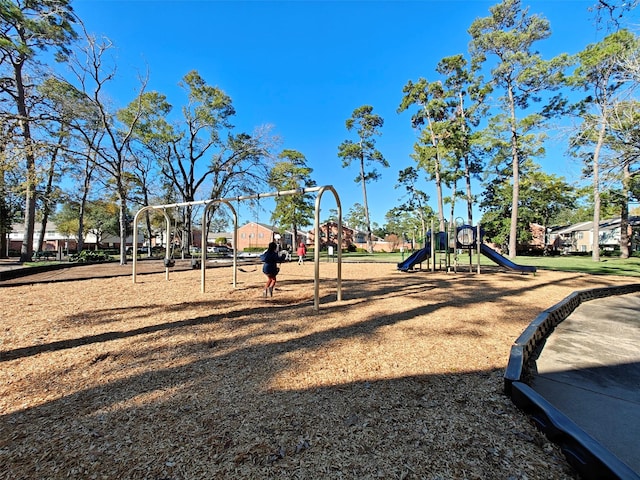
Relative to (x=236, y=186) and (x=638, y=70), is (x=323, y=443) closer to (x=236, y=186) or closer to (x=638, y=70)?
(x=638, y=70)

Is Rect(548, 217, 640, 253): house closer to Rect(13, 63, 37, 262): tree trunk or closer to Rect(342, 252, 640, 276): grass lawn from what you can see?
Rect(342, 252, 640, 276): grass lawn

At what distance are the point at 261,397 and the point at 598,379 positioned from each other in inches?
129

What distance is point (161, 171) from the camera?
78.7 ft

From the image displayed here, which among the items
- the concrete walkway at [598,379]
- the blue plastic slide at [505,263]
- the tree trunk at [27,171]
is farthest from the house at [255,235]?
the concrete walkway at [598,379]

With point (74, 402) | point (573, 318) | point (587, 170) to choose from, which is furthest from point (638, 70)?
point (74, 402)

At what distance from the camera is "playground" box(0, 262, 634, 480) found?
6.22 ft

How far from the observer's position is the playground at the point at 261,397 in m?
1.89

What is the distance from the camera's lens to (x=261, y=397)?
8.92ft

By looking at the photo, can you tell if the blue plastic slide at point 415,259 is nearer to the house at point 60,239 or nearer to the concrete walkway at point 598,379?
the concrete walkway at point 598,379

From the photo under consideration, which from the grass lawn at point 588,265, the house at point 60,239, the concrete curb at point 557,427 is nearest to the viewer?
the concrete curb at point 557,427

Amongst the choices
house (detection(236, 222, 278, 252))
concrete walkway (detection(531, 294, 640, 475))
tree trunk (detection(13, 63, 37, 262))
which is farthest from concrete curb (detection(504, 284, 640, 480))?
house (detection(236, 222, 278, 252))

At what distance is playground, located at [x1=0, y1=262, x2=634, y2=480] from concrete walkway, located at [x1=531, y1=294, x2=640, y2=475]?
0.40 metres

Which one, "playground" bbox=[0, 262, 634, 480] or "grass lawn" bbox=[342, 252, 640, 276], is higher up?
"grass lawn" bbox=[342, 252, 640, 276]

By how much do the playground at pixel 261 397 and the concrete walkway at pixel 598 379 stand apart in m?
0.40
